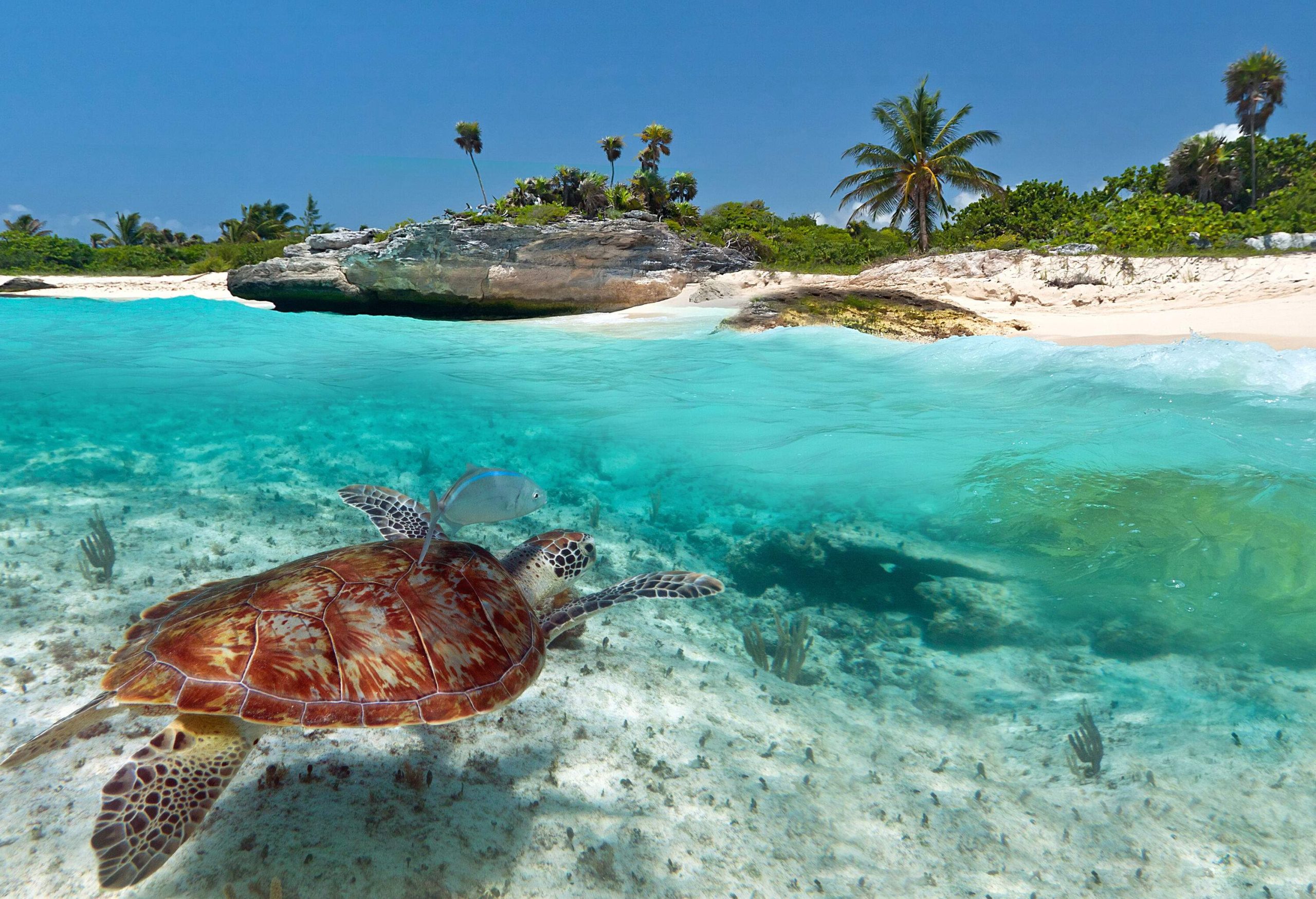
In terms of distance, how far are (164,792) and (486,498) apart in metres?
1.38

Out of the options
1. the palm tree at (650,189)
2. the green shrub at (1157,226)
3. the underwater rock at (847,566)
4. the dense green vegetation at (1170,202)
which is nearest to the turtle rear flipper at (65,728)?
the underwater rock at (847,566)

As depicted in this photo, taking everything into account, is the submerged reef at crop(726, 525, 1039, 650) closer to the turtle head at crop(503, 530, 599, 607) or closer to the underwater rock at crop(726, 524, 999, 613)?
the underwater rock at crop(726, 524, 999, 613)

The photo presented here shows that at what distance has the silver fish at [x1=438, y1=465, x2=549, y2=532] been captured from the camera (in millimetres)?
2414

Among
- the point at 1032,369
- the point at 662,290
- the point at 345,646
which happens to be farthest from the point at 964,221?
the point at 345,646

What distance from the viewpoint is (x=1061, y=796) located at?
283 cm

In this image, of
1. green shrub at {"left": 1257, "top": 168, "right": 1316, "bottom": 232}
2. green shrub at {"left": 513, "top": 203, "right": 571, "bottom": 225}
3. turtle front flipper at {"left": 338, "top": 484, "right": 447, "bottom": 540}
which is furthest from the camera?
green shrub at {"left": 513, "top": 203, "right": 571, "bottom": 225}

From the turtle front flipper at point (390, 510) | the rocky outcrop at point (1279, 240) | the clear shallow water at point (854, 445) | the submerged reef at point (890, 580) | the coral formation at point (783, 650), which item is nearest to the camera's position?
the coral formation at point (783, 650)

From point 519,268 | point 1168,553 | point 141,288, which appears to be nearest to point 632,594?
point 1168,553

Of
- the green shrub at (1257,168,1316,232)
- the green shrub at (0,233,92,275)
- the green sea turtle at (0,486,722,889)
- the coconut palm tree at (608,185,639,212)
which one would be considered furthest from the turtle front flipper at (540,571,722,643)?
the green shrub at (0,233,92,275)

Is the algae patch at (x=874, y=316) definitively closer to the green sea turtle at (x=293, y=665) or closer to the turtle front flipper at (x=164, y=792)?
the green sea turtle at (x=293, y=665)

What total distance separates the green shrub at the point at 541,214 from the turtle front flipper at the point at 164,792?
2227cm

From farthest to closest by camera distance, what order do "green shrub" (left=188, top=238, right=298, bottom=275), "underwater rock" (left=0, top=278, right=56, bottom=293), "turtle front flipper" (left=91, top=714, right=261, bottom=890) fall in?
1. "green shrub" (left=188, top=238, right=298, bottom=275)
2. "underwater rock" (left=0, top=278, right=56, bottom=293)
3. "turtle front flipper" (left=91, top=714, right=261, bottom=890)

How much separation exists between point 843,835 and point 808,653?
147cm

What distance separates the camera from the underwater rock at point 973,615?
13.6ft
